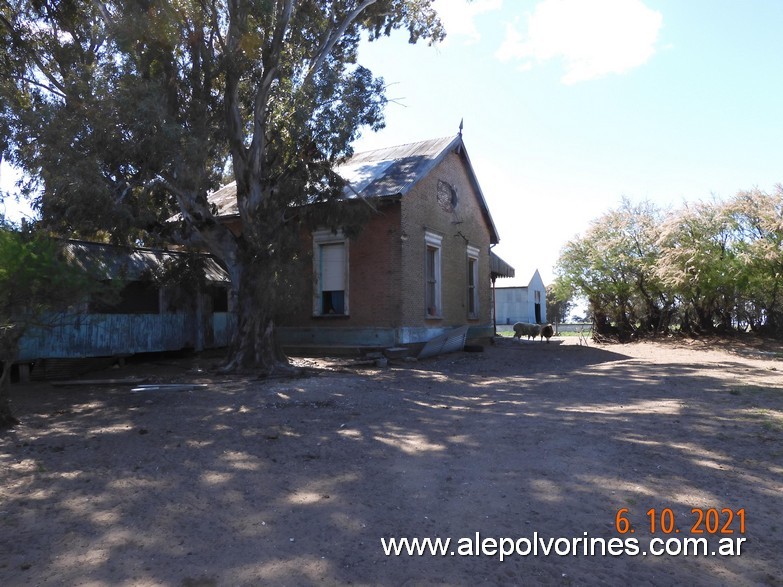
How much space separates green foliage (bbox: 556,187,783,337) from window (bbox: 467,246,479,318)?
14.3 feet

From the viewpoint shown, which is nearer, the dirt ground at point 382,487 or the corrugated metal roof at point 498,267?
Result: the dirt ground at point 382,487

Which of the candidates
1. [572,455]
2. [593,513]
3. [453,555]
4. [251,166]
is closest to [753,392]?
[572,455]

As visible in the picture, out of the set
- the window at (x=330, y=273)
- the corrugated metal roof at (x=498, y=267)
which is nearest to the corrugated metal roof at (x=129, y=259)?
the window at (x=330, y=273)

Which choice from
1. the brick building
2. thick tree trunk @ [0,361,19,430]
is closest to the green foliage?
the brick building

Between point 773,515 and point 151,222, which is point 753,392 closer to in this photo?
point 773,515

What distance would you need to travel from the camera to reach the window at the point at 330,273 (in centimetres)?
1636

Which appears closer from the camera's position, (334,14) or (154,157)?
(154,157)

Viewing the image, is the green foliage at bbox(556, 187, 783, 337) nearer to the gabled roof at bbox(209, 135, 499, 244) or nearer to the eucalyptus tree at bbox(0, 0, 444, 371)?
the gabled roof at bbox(209, 135, 499, 244)

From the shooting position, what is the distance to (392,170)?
17516 mm

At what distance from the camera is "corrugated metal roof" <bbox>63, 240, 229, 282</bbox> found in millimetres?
12124

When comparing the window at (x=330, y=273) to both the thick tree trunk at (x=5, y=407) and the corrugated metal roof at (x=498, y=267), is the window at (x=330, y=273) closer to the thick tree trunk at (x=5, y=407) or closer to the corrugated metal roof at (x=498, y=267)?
the corrugated metal roof at (x=498, y=267)

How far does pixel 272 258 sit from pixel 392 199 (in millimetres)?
4942

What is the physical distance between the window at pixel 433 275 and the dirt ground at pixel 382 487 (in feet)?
27.9

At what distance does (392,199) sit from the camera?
1536 centimetres
